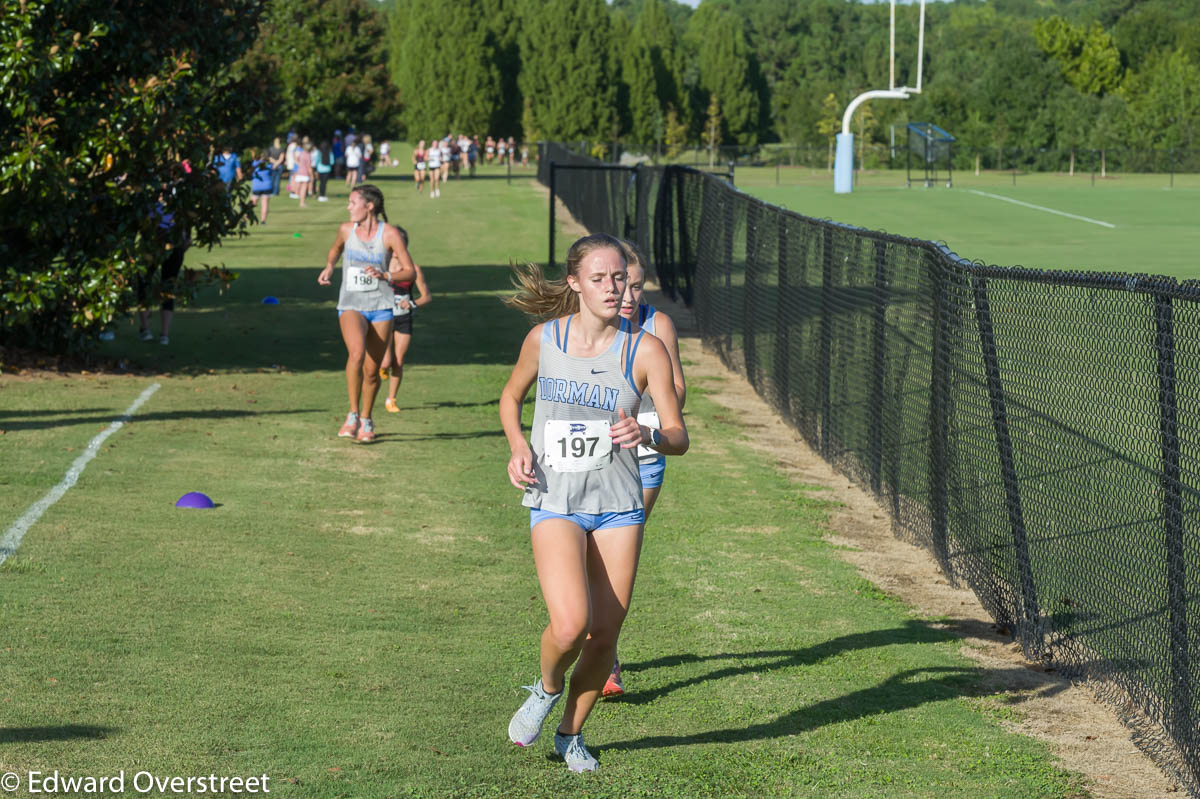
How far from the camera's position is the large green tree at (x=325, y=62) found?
57.2 m

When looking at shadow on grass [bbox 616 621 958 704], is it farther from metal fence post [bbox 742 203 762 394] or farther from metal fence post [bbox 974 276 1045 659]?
metal fence post [bbox 742 203 762 394]

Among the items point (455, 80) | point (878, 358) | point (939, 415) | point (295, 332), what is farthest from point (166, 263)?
point (455, 80)

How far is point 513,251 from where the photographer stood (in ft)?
109

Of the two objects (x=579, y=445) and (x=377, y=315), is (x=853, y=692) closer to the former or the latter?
(x=579, y=445)

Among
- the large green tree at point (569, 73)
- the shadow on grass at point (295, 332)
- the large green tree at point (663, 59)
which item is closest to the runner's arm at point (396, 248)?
the shadow on grass at point (295, 332)

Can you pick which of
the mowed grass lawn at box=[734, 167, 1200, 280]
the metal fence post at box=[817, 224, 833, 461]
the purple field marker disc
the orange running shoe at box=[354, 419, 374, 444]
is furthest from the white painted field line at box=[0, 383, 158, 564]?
the mowed grass lawn at box=[734, 167, 1200, 280]

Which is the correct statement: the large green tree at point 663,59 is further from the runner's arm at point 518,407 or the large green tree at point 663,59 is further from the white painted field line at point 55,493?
the runner's arm at point 518,407

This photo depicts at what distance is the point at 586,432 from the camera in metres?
5.35

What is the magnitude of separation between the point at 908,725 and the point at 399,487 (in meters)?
5.47

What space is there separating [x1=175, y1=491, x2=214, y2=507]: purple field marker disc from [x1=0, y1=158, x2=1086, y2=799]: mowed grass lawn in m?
0.10

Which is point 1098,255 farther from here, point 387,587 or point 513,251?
point 387,587

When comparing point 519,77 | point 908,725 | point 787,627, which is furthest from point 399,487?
point 519,77

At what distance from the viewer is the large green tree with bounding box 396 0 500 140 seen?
3450 inches

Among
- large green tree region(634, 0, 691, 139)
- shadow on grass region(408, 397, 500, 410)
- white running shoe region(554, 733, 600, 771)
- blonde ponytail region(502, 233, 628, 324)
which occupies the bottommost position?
shadow on grass region(408, 397, 500, 410)
